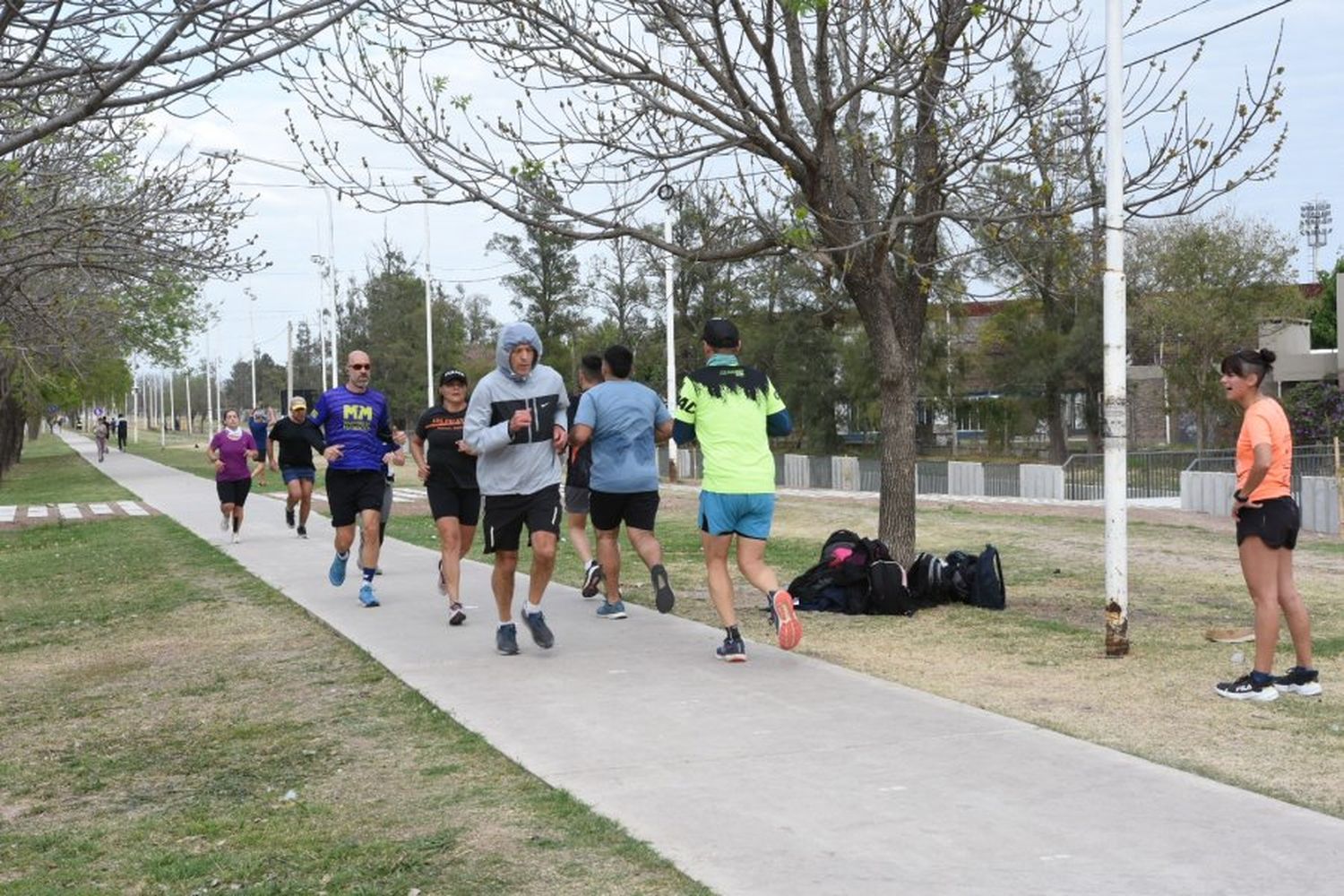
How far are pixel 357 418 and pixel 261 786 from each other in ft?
19.7

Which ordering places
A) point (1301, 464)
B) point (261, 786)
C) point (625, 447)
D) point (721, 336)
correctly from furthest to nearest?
point (1301, 464) → point (625, 447) → point (721, 336) → point (261, 786)

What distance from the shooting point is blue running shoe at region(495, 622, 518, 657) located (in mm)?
9125

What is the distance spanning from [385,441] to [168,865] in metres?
7.26

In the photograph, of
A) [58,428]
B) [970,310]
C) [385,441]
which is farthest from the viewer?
[58,428]

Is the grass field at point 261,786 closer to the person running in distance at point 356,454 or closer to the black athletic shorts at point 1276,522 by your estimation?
the person running in distance at point 356,454

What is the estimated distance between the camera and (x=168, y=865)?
5168 millimetres

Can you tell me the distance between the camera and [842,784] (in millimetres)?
5777

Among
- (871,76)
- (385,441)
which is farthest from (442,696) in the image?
(871,76)

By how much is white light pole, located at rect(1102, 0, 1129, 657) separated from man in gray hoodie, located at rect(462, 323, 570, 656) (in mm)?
3161

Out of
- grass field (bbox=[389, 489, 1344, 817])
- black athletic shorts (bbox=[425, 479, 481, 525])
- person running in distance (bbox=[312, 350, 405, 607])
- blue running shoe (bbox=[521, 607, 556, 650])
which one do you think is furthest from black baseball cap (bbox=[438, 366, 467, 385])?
blue running shoe (bbox=[521, 607, 556, 650])

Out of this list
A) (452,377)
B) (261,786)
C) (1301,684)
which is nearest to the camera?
(261,786)

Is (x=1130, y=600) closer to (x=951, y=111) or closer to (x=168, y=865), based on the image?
(x=951, y=111)

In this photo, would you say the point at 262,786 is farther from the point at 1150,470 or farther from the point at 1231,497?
the point at 1150,470

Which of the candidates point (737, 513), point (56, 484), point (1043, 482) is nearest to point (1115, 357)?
point (737, 513)
